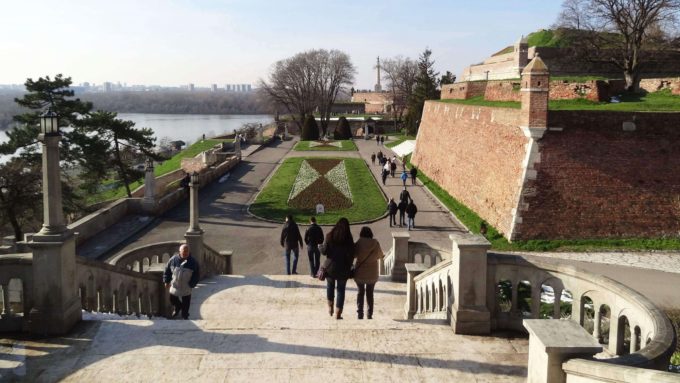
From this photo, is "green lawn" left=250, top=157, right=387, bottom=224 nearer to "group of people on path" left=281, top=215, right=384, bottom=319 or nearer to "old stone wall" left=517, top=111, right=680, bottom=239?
"old stone wall" left=517, top=111, right=680, bottom=239

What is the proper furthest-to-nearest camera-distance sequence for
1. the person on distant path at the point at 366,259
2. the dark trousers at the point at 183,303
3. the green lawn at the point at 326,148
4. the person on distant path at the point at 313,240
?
the green lawn at the point at 326,148 → the person on distant path at the point at 313,240 → the dark trousers at the point at 183,303 → the person on distant path at the point at 366,259

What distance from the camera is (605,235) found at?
56.8 ft

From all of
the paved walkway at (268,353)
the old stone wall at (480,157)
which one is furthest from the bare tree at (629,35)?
A: the paved walkway at (268,353)

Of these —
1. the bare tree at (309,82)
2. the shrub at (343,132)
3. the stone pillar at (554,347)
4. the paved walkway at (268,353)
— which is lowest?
the paved walkway at (268,353)

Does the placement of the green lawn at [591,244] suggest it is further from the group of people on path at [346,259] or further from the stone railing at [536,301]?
the stone railing at [536,301]

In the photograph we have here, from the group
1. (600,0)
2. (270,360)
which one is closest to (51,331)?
(270,360)

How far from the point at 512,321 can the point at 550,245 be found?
1130 cm

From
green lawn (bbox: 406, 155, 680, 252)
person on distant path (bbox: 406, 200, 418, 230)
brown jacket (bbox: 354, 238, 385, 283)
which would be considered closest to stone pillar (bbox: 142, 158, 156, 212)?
person on distant path (bbox: 406, 200, 418, 230)

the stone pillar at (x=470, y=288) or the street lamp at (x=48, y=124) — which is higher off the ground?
the street lamp at (x=48, y=124)

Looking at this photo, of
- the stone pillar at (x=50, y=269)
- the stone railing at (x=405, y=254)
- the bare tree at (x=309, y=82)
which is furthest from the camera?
the bare tree at (x=309, y=82)

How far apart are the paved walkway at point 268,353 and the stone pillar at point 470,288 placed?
154 millimetres

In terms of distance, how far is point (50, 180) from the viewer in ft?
21.0

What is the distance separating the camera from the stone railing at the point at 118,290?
24.1ft

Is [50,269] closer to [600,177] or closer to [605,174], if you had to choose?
[600,177]
